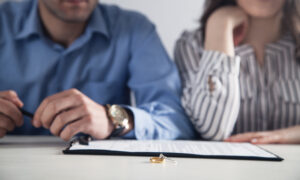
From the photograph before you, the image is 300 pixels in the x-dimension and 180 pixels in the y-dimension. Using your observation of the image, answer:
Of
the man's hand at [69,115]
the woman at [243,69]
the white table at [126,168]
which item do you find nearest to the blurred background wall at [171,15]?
the woman at [243,69]

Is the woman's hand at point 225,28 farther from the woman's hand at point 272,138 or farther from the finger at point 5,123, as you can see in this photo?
the finger at point 5,123

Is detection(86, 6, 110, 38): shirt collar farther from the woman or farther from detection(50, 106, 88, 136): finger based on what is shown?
detection(50, 106, 88, 136): finger

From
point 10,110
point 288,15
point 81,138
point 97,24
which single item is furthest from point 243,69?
point 10,110

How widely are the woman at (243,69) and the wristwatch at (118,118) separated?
313mm

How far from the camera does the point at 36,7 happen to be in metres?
1.31

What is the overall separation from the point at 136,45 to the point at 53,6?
0.34 meters

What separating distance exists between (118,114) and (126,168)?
13.8 inches

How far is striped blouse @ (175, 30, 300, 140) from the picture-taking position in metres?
1.08

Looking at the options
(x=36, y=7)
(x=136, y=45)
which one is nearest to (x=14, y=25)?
(x=36, y=7)

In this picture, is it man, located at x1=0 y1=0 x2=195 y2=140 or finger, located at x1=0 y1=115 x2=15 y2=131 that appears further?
man, located at x1=0 y1=0 x2=195 y2=140

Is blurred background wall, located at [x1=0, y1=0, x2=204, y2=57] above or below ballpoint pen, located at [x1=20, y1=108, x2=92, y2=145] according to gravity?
above

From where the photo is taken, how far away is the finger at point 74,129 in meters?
0.79

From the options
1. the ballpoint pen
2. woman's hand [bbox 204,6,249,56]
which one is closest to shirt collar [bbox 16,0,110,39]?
woman's hand [bbox 204,6,249,56]

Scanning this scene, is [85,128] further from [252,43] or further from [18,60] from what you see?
[252,43]
